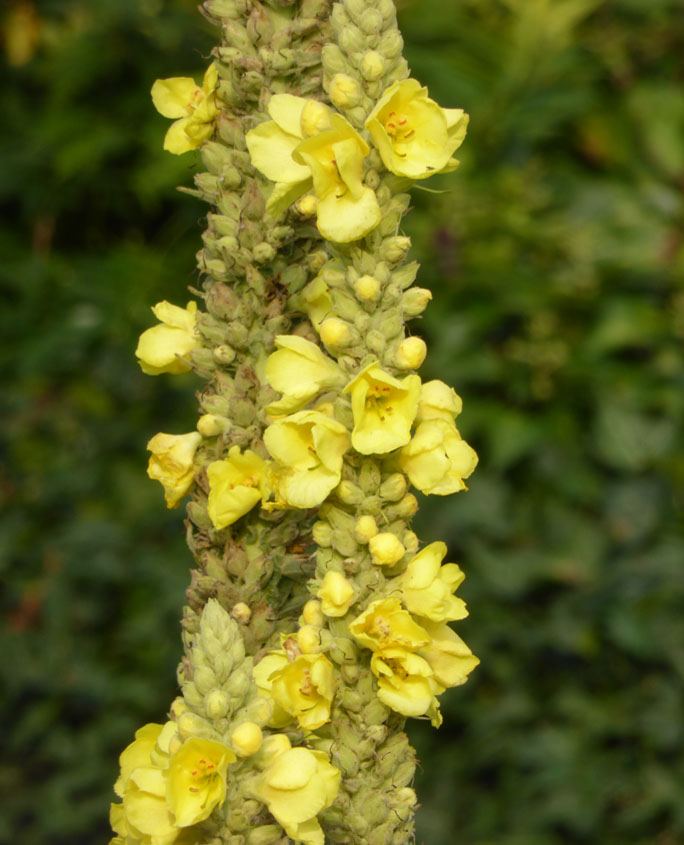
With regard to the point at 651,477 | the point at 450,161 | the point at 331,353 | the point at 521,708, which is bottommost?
the point at 521,708

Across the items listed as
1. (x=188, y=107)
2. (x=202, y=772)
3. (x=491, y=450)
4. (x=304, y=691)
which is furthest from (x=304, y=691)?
(x=491, y=450)

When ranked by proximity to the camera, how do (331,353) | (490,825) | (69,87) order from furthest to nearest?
1. (69,87)
2. (490,825)
3. (331,353)

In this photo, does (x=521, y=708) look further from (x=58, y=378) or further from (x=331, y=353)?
(x=331, y=353)

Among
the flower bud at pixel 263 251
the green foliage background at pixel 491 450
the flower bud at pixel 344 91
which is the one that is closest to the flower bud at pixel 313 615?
the flower bud at pixel 263 251

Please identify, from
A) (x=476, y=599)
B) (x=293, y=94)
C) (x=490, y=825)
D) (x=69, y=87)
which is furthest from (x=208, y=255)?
(x=69, y=87)

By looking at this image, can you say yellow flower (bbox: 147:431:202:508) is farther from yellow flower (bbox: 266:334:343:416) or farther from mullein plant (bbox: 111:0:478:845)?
yellow flower (bbox: 266:334:343:416)

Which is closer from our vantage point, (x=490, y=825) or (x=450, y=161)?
(x=450, y=161)
